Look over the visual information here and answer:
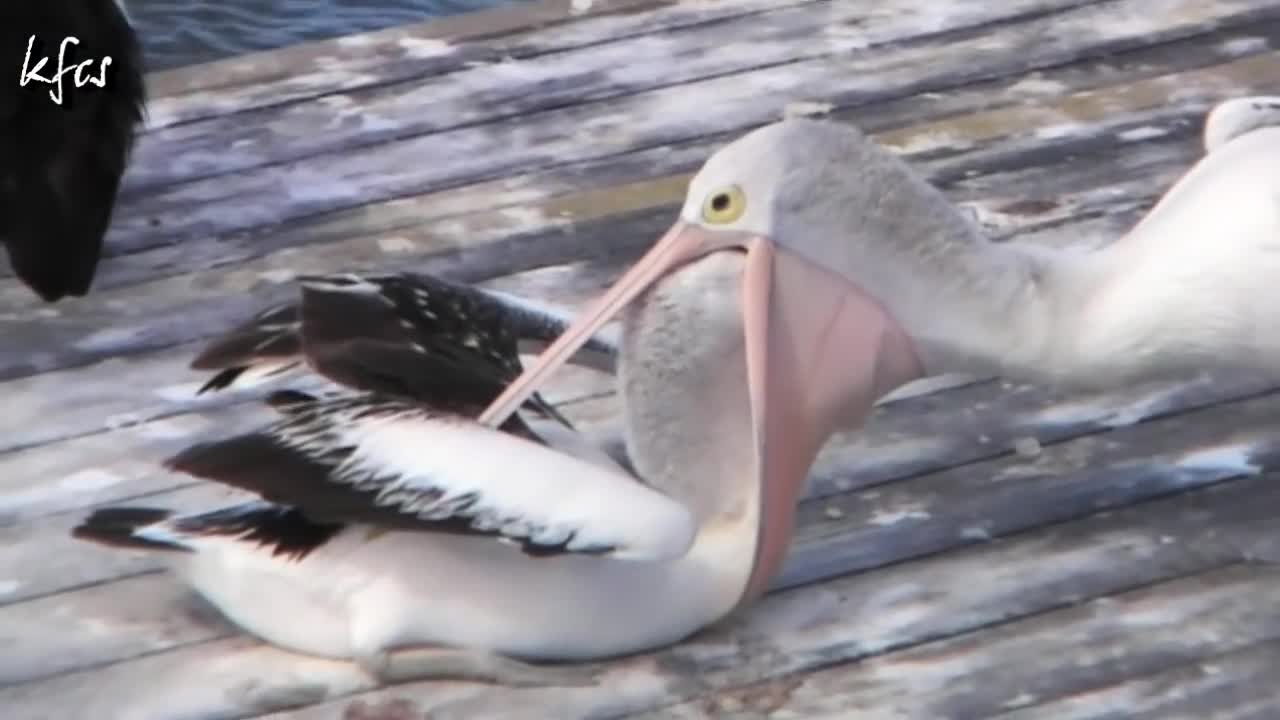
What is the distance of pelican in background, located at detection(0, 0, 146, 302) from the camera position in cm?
350

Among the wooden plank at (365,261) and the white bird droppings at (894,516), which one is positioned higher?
the wooden plank at (365,261)

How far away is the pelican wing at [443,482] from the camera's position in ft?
8.22

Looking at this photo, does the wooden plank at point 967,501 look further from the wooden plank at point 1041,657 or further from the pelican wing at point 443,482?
the pelican wing at point 443,482

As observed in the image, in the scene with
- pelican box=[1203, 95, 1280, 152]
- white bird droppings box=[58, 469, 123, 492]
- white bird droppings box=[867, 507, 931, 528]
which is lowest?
white bird droppings box=[867, 507, 931, 528]

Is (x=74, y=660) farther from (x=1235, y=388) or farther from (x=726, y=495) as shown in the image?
(x=1235, y=388)

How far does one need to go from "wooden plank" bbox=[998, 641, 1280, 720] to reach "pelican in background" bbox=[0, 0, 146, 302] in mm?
1571

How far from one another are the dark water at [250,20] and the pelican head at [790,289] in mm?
4102

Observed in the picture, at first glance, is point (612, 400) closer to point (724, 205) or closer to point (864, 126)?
point (724, 205)

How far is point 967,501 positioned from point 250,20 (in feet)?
14.1

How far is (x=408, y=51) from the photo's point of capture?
4.34 meters

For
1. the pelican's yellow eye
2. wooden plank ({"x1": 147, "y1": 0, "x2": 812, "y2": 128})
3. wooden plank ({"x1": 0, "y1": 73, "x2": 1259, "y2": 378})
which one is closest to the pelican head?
the pelican's yellow eye

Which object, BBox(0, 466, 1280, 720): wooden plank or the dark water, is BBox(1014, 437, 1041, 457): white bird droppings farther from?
the dark water

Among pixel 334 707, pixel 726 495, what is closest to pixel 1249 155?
pixel 726 495

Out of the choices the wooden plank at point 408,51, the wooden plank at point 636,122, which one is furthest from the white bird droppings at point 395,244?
the wooden plank at point 408,51
